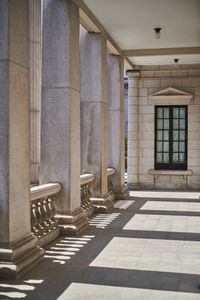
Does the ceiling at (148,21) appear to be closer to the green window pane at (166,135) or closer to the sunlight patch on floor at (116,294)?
the green window pane at (166,135)

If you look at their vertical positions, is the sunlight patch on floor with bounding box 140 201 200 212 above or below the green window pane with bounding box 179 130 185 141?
below

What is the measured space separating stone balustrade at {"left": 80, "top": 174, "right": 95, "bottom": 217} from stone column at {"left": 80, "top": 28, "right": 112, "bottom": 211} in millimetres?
415

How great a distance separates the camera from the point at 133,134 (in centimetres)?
1884

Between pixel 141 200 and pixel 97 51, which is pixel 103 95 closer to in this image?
pixel 97 51

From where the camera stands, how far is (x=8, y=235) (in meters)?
5.99

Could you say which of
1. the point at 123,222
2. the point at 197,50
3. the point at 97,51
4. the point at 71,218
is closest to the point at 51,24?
the point at 97,51

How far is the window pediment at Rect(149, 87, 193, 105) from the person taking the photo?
1830 centimetres

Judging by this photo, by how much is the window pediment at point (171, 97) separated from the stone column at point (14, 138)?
40.9ft

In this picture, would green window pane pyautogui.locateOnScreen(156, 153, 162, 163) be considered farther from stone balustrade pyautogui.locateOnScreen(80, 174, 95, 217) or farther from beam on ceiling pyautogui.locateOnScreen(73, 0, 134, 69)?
stone balustrade pyautogui.locateOnScreen(80, 174, 95, 217)

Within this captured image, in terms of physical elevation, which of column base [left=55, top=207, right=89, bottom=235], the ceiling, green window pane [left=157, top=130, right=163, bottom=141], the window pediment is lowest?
column base [left=55, top=207, right=89, bottom=235]

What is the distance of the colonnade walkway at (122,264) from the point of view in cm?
550

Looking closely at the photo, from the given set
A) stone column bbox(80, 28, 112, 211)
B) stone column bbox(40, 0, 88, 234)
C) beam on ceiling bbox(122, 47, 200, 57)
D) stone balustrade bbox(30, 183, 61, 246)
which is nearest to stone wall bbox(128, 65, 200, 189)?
beam on ceiling bbox(122, 47, 200, 57)

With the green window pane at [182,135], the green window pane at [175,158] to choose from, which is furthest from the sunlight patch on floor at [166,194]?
the green window pane at [182,135]

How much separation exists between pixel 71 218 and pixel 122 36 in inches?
258
